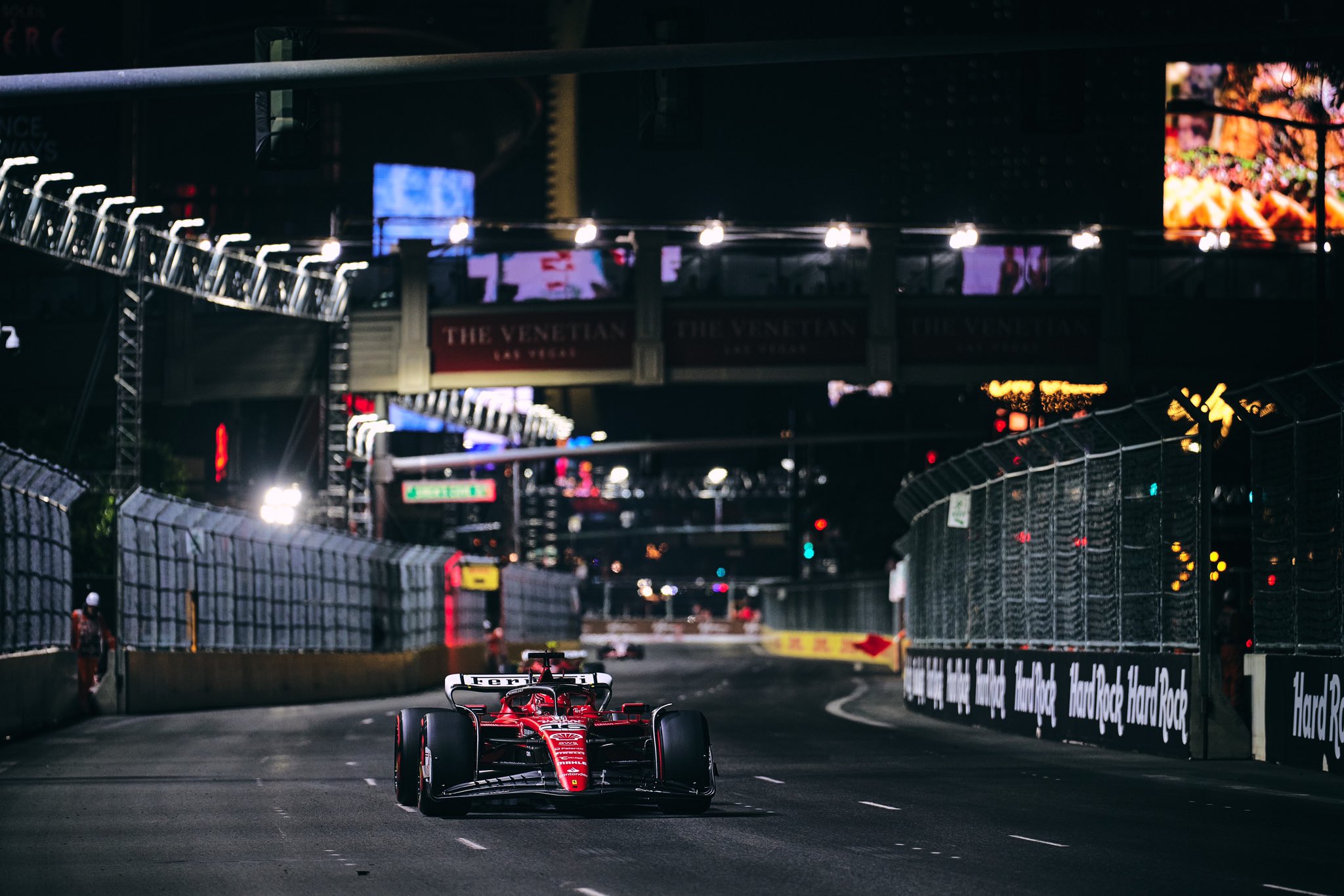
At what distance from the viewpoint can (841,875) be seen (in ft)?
36.4

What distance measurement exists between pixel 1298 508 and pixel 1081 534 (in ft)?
18.1

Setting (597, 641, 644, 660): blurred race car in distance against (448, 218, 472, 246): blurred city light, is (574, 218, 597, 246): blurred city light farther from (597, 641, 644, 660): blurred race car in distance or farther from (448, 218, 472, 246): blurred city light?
(597, 641, 644, 660): blurred race car in distance

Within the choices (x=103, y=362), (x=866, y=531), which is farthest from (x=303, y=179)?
(x=103, y=362)

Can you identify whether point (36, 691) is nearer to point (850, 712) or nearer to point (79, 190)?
point (79, 190)

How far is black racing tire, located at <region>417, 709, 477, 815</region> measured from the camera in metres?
14.1

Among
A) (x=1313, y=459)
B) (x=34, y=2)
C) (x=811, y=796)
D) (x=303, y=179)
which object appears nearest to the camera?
(x=811, y=796)

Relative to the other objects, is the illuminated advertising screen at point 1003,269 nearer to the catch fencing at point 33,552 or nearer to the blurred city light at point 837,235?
the blurred city light at point 837,235

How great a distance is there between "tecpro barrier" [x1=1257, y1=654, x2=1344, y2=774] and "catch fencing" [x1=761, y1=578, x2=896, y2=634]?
4905 centimetres

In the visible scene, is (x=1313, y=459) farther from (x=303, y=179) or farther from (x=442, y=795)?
(x=303, y=179)

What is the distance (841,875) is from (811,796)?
5669mm

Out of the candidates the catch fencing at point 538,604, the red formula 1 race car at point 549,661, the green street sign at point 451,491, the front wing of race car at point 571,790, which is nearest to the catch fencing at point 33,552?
the red formula 1 race car at point 549,661

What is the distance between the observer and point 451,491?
161ft

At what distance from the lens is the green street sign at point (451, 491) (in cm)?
4888

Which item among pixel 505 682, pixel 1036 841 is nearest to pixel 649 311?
pixel 505 682
